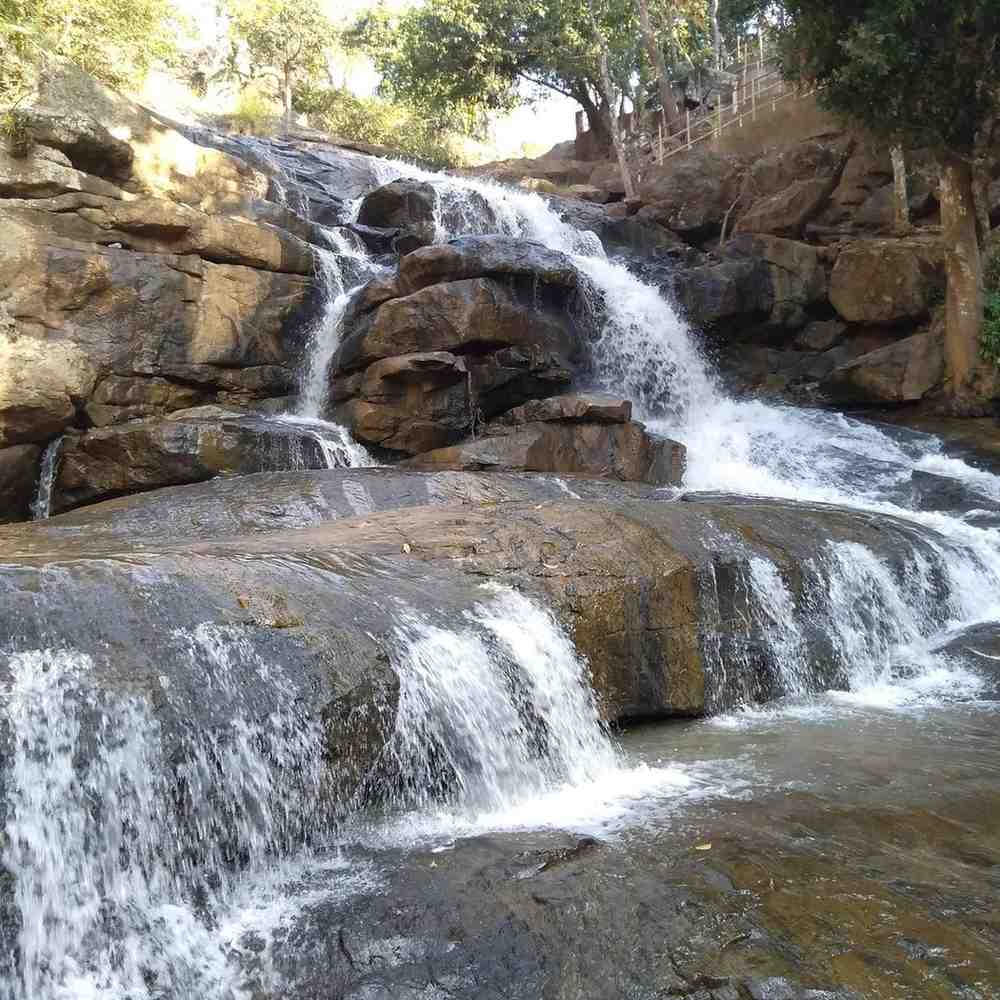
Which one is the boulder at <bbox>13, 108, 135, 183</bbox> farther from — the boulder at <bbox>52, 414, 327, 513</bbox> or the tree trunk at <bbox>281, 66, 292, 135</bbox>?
the tree trunk at <bbox>281, 66, 292, 135</bbox>

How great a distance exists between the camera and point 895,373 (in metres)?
15.6

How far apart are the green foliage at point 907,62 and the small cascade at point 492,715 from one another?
1118cm

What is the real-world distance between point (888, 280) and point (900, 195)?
287cm

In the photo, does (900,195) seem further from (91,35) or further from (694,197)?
(91,35)

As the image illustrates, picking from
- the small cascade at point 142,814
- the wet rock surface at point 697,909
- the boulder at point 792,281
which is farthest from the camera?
the boulder at point 792,281

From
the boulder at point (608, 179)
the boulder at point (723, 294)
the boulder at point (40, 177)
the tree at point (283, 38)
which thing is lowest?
the boulder at point (723, 294)

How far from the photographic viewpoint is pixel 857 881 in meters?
3.99

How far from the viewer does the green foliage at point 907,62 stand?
13.1 meters

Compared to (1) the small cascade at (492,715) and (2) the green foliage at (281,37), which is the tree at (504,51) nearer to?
(2) the green foliage at (281,37)

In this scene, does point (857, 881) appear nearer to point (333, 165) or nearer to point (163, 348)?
point (163, 348)

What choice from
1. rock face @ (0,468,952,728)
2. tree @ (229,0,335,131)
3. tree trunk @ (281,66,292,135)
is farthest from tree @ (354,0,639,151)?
rock face @ (0,468,952,728)

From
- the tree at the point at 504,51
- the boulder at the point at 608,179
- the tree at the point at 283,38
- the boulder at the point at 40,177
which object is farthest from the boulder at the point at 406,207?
the tree at the point at 283,38

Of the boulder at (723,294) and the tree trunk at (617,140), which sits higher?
the tree trunk at (617,140)

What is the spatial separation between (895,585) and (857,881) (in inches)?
212
